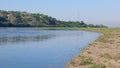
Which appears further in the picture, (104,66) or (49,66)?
(49,66)

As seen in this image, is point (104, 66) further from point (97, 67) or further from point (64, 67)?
point (64, 67)

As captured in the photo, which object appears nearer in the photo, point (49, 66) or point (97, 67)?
point (97, 67)

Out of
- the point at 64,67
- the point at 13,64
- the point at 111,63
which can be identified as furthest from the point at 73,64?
the point at 13,64

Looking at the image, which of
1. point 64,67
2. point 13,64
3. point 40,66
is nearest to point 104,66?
point 64,67

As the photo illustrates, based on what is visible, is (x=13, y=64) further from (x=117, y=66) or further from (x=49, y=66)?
(x=117, y=66)

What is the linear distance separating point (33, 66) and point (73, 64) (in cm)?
331

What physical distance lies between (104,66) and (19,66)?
23.1 ft

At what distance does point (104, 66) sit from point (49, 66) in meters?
4.65

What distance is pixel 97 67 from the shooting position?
76.7ft

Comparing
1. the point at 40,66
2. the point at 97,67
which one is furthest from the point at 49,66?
the point at 97,67

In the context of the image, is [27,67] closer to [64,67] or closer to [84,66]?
[64,67]

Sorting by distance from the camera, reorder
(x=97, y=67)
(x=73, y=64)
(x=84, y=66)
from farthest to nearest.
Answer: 1. (x=73, y=64)
2. (x=84, y=66)
3. (x=97, y=67)

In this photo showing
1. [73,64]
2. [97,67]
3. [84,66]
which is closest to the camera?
[97,67]

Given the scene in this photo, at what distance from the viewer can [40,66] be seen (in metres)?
26.6
